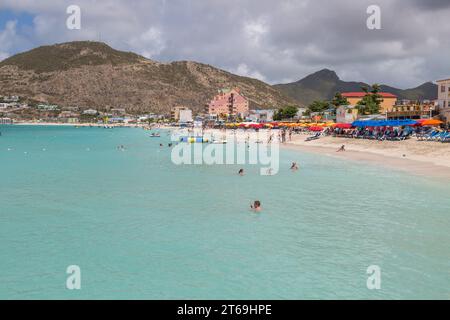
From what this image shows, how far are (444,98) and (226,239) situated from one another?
6504 cm

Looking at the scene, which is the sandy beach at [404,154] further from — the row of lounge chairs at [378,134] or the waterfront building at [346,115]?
the waterfront building at [346,115]

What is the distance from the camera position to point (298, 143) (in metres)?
Answer: 70.5

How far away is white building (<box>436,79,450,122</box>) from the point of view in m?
66.6

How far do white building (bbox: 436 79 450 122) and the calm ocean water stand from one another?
142 feet

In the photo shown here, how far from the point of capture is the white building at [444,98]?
6656 cm

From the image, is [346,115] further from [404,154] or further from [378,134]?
[404,154]

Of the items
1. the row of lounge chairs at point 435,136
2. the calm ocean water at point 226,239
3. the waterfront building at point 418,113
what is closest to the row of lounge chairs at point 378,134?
the row of lounge chairs at point 435,136

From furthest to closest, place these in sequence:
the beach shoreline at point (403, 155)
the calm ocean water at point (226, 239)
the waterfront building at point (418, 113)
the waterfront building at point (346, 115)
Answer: the waterfront building at point (346, 115) → the waterfront building at point (418, 113) → the beach shoreline at point (403, 155) → the calm ocean water at point (226, 239)

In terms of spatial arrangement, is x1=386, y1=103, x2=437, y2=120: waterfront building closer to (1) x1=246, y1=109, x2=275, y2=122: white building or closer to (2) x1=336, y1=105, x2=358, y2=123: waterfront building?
(2) x1=336, y1=105, x2=358, y2=123: waterfront building

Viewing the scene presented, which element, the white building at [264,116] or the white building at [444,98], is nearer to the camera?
the white building at [444,98]

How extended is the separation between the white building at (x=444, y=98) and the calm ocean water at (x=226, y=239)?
43.4 metres

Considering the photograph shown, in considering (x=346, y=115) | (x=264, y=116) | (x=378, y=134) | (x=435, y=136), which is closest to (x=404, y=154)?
(x=435, y=136)

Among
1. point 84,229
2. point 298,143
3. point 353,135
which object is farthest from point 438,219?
point 298,143

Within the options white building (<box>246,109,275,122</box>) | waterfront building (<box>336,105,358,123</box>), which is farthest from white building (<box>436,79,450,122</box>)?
white building (<box>246,109,275,122</box>)
